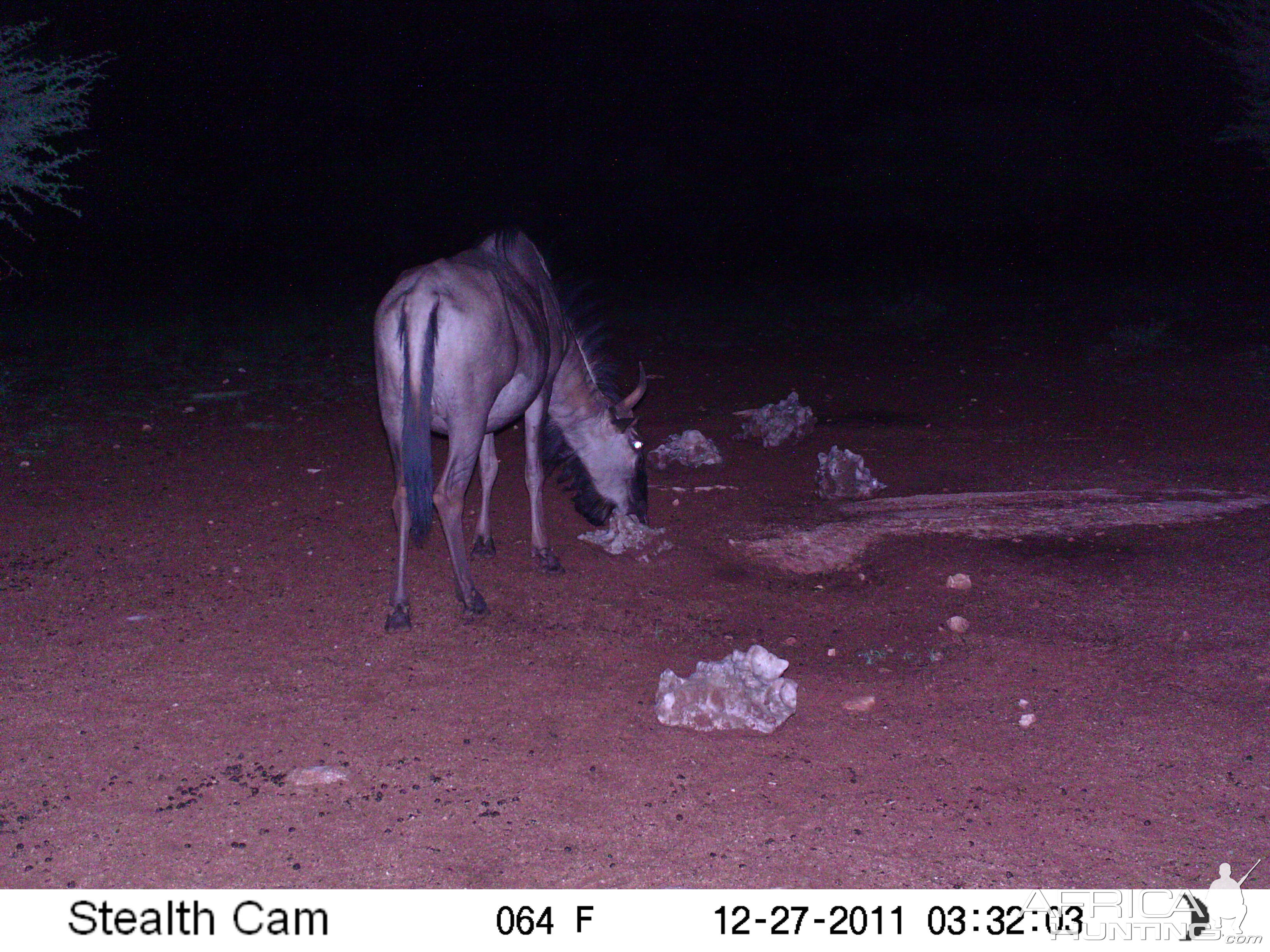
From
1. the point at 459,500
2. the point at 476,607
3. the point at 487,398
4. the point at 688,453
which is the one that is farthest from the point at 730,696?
the point at 688,453

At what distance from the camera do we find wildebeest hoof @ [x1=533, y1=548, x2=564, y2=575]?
21.6ft

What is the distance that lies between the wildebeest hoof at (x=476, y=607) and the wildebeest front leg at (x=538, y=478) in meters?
0.72

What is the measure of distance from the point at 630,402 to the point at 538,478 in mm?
736

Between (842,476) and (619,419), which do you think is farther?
(842,476)

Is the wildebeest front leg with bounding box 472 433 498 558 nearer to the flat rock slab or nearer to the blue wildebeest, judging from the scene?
the blue wildebeest

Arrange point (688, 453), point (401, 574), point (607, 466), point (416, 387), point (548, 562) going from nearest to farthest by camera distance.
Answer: point (416, 387) < point (401, 574) < point (548, 562) < point (607, 466) < point (688, 453)

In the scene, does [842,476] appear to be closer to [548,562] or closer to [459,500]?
[548,562]

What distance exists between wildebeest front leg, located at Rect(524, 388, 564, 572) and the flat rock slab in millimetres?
1161

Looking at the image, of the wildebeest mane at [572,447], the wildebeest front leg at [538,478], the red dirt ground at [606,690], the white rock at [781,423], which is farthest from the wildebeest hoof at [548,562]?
the white rock at [781,423]

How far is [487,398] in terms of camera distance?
5809mm

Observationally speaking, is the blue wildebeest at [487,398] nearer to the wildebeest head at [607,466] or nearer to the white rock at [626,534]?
the wildebeest head at [607,466]

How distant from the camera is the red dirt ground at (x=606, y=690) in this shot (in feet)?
12.4

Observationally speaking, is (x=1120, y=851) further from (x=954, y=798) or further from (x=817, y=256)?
(x=817, y=256)

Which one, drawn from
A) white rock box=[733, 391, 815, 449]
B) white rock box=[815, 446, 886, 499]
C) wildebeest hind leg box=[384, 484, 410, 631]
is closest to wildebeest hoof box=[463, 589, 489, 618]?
wildebeest hind leg box=[384, 484, 410, 631]
